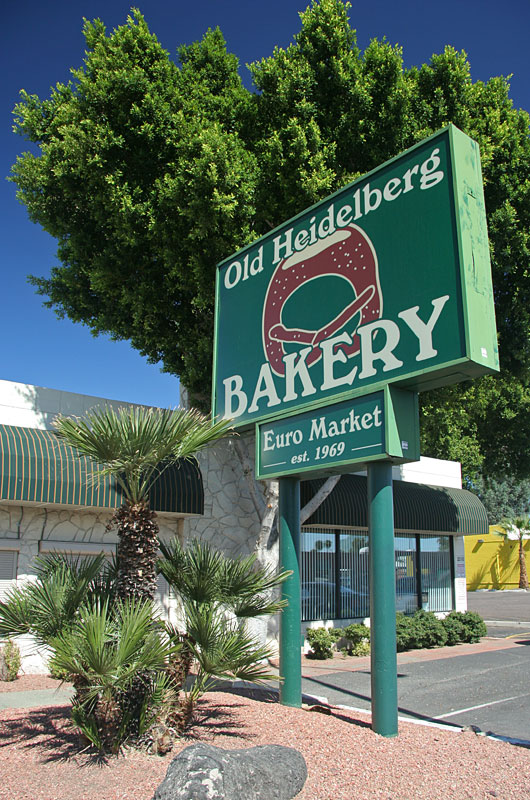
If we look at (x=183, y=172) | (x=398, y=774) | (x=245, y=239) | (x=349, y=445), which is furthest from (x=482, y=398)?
(x=398, y=774)

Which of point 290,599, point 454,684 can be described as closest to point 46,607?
point 290,599

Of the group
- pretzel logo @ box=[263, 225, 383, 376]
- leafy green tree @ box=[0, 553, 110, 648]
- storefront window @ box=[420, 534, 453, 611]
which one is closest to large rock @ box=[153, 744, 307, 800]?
leafy green tree @ box=[0, 553, 110, 648]

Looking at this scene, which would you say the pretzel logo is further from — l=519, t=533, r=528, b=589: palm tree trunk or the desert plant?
l=519, t=533, r=528, b=589: palm tree trunk

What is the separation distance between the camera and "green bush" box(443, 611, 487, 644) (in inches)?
683

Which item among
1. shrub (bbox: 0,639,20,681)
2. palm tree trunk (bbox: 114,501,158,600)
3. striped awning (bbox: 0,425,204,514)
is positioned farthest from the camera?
shrub (bbox: 0,639,20,681)

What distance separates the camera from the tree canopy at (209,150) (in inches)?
510

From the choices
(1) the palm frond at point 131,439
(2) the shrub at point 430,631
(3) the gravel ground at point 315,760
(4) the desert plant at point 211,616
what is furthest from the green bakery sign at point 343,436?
(2) the shrub at point 430,631

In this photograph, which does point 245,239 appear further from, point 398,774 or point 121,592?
point 398,774

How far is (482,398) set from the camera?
19.5 meters

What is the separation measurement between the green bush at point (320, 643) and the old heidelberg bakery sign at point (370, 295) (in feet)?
23.7

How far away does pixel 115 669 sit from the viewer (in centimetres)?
563

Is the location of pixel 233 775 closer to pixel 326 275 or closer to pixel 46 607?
pixel 46 607

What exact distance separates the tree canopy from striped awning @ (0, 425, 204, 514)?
271 centimetres

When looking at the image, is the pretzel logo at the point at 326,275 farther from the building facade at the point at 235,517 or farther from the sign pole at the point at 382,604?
the building facade at the point at 235,517
